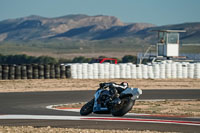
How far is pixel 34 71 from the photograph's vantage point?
2905 cm

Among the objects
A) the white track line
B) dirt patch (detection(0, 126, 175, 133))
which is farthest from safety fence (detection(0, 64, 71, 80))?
dirt patch (detection(0, 126, 175, 133))

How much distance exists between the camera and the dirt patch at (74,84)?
2666cm

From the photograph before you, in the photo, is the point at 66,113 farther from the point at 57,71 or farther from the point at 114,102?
the point at 57,71

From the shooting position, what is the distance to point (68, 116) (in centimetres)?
1425

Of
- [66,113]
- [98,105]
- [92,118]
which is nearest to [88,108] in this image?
[92,118]

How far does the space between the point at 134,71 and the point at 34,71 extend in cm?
581

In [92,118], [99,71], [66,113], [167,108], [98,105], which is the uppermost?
[98,105]

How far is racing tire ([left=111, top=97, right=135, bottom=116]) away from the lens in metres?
12.7

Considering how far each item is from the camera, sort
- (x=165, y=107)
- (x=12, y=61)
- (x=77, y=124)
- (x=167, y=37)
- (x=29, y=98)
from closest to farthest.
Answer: (x=77, y=124), (x=165, y=107), (x=29, y=98), (x=167, y=37), (x=12, y=61)

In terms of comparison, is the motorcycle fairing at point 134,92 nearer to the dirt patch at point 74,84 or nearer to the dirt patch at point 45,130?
the dirt patch at point 45,130

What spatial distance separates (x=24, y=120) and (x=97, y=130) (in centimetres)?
288

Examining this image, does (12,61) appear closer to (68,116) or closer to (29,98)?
(29,98)

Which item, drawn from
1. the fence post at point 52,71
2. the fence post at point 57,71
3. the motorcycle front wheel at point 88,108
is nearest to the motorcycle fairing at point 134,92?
the motorcycle front wheel at point 88,108

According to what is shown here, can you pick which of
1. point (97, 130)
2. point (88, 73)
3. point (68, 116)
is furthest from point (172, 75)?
point (97, 130)
